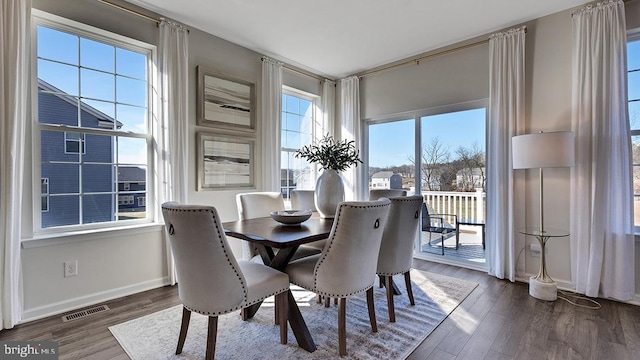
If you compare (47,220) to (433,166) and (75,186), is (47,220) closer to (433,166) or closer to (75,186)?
(75,186)

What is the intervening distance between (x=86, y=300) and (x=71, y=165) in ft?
3.82

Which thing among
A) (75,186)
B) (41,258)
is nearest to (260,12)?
(75,186)

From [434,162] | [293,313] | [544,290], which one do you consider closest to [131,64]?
[293,313]

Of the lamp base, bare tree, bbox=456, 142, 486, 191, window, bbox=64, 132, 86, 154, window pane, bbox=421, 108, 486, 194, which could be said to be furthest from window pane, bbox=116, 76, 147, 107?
the lamp base

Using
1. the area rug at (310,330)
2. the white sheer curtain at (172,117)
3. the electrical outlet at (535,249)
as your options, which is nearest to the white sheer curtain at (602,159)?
the electrical outlet at (535,249)

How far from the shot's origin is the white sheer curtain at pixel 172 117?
300cm

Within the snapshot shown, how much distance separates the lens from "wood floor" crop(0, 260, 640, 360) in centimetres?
188

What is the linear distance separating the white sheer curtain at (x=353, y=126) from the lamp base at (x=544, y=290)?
2.47 meters

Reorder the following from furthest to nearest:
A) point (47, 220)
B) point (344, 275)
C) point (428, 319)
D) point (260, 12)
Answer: point (260, 12), point (47, 220), point (428, 319), point (344, 275)

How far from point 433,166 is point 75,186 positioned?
12.8 ft

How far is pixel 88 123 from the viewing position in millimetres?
2674

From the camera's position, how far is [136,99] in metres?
2.99

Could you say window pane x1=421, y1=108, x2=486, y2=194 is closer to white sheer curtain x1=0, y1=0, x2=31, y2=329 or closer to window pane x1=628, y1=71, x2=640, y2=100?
window pane x1=628, y1=71, x2=640, y2=100

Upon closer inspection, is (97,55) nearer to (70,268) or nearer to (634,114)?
(70,268)
